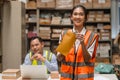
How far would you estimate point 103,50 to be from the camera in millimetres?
5434

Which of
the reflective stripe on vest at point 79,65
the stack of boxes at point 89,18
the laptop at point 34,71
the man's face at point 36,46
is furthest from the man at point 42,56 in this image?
the stack of boxes at point 89,18

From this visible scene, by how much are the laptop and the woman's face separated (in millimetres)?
625

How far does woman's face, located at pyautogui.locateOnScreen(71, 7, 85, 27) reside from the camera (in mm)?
Result: 1834

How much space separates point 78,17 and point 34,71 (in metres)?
0.80

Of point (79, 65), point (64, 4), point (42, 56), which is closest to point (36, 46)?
point (42, 56)

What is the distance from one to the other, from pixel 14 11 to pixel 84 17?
2133 millimetres

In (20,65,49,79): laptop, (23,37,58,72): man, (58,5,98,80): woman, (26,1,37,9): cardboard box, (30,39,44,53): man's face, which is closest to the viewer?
(58,5,98,80): woman

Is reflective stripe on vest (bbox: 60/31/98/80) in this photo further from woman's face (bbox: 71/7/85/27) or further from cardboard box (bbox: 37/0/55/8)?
cardboard box (bbox: 37/0/55/8)

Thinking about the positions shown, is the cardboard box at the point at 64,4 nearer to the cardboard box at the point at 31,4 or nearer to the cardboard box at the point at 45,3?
the cardboard box at the point at 45,3

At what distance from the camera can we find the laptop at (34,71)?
2.30 metres

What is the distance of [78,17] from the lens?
1.83 m

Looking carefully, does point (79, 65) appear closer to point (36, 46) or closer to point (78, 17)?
point (78, 17)

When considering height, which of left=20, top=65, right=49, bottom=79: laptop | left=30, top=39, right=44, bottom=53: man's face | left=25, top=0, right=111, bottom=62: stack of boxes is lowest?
left=20, top=65, right=49, bottom=79: laptop

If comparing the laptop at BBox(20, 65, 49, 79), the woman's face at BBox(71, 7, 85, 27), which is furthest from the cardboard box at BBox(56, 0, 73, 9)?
the woman's face at BBox(71, 7, 85, 27)
